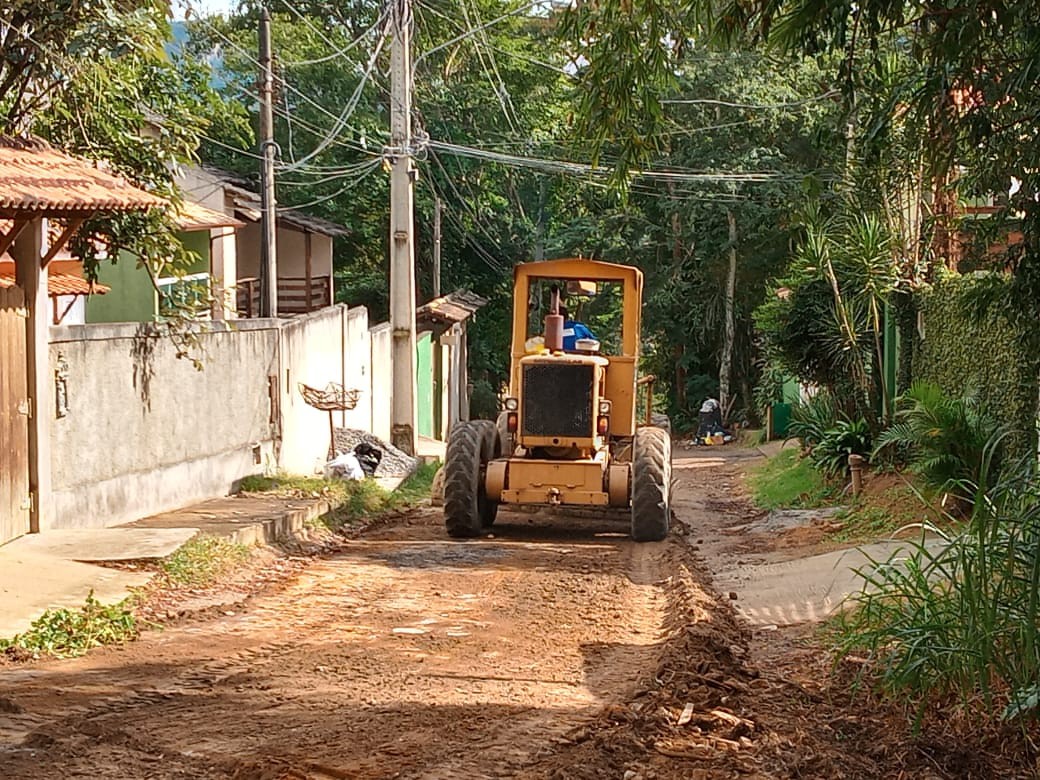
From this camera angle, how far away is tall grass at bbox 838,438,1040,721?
19.5ft

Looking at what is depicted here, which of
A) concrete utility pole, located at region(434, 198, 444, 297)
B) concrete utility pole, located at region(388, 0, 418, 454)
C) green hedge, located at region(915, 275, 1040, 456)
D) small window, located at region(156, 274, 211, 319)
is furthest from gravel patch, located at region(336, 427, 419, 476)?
concrete utility pole, located at region(434, 198, 444, 297)

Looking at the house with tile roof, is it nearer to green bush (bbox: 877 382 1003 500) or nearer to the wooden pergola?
the wooden pergola

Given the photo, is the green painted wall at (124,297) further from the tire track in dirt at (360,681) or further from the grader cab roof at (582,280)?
the tire track in dirt at (360,681)

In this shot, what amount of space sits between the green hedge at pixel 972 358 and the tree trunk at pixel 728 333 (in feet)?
52.3

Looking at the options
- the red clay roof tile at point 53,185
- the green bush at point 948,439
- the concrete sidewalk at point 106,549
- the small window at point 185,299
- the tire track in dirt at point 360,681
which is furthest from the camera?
the small window at point 185,299

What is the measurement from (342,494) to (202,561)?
17.9 ft

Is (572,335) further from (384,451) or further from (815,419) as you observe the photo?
(384,451)

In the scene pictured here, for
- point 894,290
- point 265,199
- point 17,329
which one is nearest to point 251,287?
point 265,199

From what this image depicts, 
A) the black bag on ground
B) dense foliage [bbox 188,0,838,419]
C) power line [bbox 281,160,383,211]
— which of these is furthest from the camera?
power line [bbox 281,160,383,211]

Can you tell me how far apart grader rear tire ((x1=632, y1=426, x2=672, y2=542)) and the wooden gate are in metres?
5.93

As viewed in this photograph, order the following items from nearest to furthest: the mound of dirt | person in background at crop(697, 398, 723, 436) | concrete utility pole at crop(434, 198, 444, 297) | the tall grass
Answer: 1. the mound of dirt
2. the tall grass
3. person in background at crop(697, 398, 723, 436)
4. concrete utility pole at crop(434, 198, 444, 297)

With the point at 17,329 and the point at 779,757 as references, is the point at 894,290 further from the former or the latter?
the point at 779,757

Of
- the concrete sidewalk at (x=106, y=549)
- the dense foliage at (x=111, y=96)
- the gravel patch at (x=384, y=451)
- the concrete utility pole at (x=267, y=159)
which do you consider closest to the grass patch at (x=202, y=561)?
the concrete sidewalk at (x=106, y=549)

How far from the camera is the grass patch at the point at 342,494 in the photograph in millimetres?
15758
